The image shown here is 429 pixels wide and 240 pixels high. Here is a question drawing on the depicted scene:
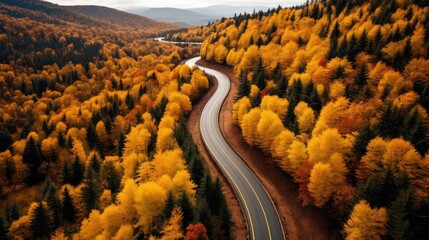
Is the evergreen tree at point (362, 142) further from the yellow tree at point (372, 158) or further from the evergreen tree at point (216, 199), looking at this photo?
the evergreen tree at point (216, 199)

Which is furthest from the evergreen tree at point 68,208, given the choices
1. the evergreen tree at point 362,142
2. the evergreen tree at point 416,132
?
the evergreen tree at point 416,132

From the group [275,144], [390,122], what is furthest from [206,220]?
[390,122]

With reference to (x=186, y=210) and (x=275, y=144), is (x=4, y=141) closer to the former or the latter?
(x=186, y=210)

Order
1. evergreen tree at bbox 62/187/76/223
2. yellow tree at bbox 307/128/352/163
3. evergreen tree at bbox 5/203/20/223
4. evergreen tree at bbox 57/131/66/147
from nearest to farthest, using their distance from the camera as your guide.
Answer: yellow tree at bbox 307/128/352/163
evergreen tree at bbox 62/187/76/223
evergreen tree at bbox 5/203/20/223
evergreen tree at bbox 57/131/66/147

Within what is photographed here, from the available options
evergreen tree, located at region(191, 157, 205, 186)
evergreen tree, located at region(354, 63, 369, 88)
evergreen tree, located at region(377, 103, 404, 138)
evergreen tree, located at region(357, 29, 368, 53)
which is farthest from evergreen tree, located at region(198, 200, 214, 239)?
evergreen tree, located at region(357, 29, 368, 53)

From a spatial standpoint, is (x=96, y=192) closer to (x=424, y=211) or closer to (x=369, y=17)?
(x=424, y=211)

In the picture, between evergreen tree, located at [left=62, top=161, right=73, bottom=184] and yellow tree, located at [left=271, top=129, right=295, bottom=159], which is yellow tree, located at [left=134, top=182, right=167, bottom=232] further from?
evergreen tree, located at [left=62, top=161, right=73, bottom=184]
